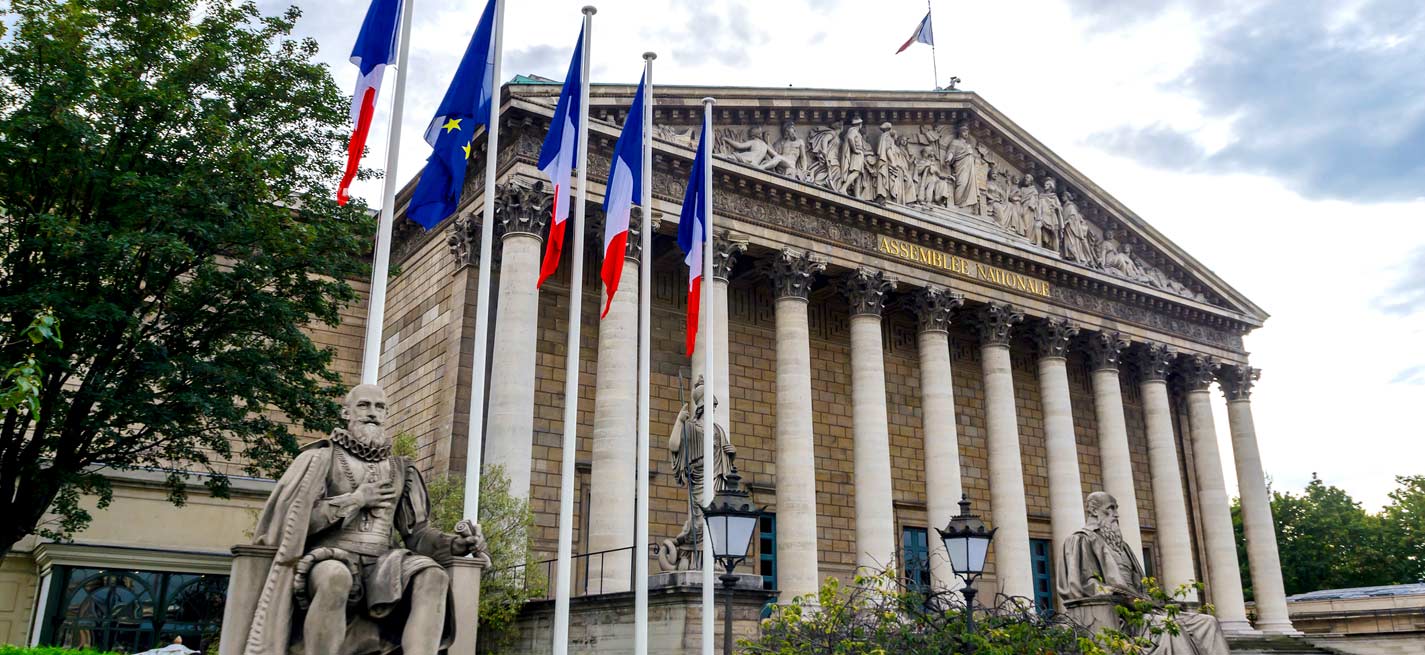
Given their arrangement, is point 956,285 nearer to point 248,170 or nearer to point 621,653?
point 621,653

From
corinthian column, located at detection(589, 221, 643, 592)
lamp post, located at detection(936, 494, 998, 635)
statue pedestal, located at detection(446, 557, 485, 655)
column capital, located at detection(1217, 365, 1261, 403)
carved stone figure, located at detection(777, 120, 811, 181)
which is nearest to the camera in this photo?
statue pedestal, located at detection(446, 557, 485, 655)

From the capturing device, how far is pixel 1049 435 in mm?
32469

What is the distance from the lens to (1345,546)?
52.5 metres

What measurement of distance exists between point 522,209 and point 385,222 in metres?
10.4

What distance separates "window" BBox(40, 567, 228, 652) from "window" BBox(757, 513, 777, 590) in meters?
13.1

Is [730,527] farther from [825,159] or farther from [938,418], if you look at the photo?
[825,159]

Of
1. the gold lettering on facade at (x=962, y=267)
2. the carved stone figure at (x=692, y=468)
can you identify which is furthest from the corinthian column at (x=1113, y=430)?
the carved stone figure at (x=692, y=468)

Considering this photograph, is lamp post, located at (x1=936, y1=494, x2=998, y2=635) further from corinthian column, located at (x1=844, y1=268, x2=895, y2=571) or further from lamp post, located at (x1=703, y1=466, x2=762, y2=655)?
corinthian column, located at (x1=844, y1=268, x2=895, y2=571)

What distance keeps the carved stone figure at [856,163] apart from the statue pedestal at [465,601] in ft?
74.8

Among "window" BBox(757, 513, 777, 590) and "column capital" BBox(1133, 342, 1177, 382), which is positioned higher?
"column capital" BBox(1133, 342, 1177, 382)

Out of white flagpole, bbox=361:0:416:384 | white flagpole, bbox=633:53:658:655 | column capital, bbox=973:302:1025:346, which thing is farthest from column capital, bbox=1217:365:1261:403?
white flagpole, bbox=361:0:416:384

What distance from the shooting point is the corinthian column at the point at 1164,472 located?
34.4 metres

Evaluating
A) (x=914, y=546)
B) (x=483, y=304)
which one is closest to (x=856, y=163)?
(x=914, y=546)

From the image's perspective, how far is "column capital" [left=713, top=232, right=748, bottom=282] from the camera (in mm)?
26906
